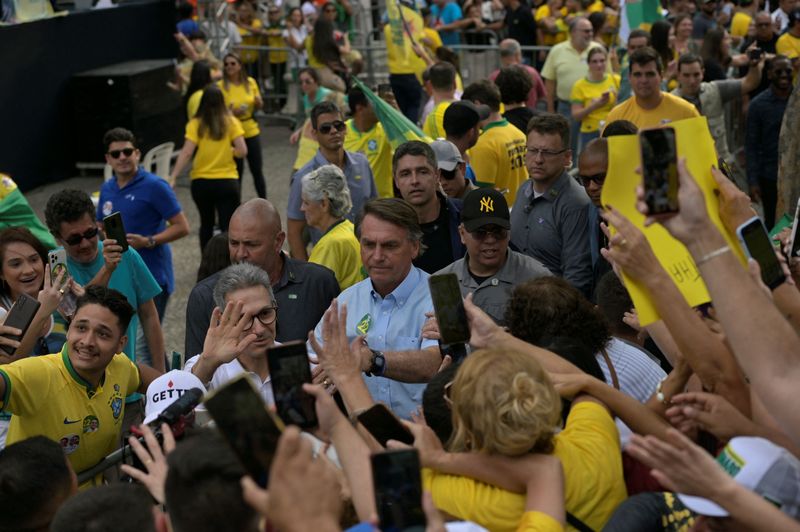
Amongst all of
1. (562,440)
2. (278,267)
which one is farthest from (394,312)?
(562,440)

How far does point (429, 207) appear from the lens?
21.3 feet

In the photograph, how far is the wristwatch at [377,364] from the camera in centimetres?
454

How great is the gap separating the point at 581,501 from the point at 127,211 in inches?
219

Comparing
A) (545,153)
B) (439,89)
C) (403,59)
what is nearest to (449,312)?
(545,153)

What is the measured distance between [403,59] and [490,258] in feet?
30.9

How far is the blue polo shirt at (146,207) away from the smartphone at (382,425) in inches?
190

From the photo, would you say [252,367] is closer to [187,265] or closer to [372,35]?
[187,265]

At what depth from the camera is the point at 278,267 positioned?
231 inches

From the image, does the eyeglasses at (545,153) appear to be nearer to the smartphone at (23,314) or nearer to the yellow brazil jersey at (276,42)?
the smartphone at (23,314)

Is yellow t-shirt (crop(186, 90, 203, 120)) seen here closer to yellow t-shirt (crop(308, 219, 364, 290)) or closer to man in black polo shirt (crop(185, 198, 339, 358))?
yellow t-shirt (crop(308, 219, 364, 290))

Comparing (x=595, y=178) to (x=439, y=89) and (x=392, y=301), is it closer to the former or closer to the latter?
(x=392, y=301)

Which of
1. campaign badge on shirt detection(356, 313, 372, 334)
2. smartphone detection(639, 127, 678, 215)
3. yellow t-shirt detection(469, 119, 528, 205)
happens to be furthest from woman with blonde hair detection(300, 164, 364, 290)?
smartphone detection(639, 127, 678, 215)

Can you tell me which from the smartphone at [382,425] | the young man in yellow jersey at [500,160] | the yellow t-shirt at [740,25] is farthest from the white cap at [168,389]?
the yellow t-shirt at [740,25]

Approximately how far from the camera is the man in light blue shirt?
4922 millimetres
